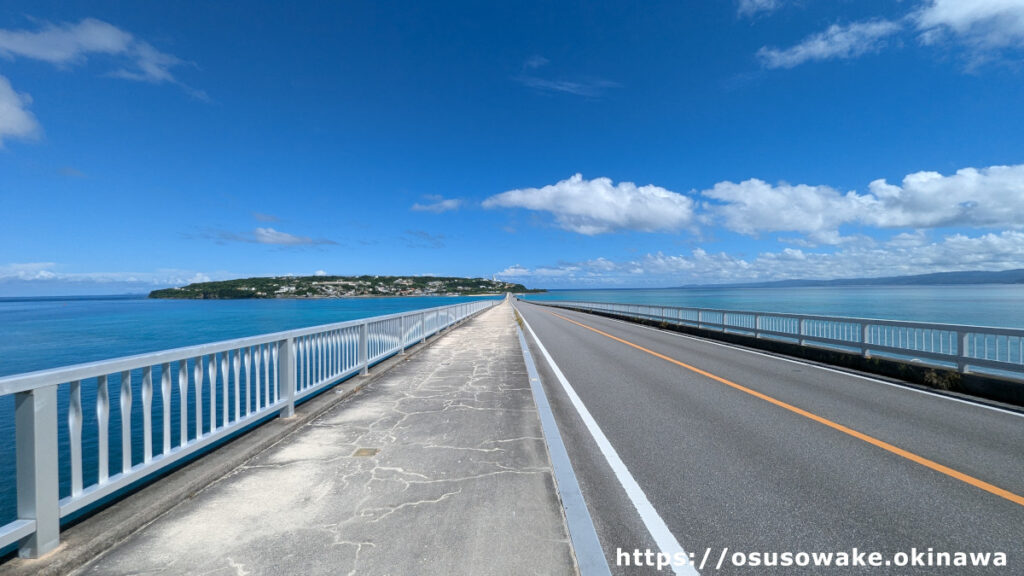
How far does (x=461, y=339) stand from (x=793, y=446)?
12.2 metres

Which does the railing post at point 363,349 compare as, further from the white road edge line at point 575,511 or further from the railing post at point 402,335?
the white road edge line at point 575,511

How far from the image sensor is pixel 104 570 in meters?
2.80

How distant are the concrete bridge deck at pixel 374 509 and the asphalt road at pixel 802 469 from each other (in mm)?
600

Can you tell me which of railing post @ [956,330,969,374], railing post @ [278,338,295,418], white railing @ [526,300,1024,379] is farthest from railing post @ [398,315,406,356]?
railing post @ [956,330,969,374]

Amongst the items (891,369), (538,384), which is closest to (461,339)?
(538,384)

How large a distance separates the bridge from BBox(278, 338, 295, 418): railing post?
0.12 ft

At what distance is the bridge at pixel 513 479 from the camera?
2.90 meters

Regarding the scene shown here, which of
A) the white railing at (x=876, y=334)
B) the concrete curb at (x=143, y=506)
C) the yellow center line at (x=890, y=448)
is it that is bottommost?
the yellow center line at (x=890, y=448)

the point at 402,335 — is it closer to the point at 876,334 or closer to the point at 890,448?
the point at 890,448

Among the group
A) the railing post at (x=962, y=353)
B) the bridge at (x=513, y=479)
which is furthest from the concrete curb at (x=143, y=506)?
the railing post at (x=962, y=353)

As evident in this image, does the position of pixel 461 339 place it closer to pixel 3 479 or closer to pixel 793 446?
pixel 3 479

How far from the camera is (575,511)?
3.45 metres

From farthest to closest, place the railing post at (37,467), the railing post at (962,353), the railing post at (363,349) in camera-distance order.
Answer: the railing post at (363,349) < the railing post at (962,353) < the railing post at (37,467)

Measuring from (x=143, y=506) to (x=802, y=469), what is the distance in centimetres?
578
